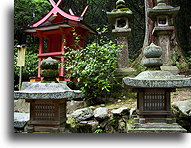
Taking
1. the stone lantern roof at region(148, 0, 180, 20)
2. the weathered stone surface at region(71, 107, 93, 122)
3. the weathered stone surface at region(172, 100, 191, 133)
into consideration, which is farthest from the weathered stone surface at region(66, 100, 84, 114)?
the stone lantern roof at region(148, 0, 180, 20)

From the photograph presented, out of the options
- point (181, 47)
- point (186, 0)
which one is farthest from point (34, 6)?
point (181, 47)

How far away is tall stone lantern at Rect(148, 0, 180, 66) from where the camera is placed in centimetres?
370

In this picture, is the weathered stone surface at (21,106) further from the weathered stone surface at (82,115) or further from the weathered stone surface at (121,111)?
the weathered stone surface at (121,111)

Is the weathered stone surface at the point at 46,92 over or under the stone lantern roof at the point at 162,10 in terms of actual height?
under

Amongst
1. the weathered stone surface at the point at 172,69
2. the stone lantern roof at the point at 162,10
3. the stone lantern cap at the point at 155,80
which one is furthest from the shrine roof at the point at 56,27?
the weathered stone surface at the point at 172,69

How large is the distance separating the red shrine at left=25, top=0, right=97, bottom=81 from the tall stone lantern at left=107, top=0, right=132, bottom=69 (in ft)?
2.45

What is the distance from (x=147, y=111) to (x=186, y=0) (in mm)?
2019

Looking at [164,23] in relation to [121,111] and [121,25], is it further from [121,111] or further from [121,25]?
[121,111]

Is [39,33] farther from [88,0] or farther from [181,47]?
[181,47]

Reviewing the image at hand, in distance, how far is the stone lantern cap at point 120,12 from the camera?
3880 mm

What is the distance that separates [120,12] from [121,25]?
0.39m

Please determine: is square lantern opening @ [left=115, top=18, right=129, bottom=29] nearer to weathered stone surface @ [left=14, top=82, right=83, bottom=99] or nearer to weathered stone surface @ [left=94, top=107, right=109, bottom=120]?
weathered stone surface @ [left=94, top=107, right=109, bottom=120]

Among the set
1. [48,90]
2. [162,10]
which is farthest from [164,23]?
[48,90]

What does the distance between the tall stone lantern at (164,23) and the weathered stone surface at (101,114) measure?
1905 mm
